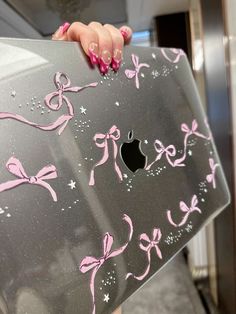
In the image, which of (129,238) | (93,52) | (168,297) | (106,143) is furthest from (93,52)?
(168,297)

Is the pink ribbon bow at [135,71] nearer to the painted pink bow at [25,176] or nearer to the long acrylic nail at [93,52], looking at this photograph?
the long acrylic nail at [93,52]

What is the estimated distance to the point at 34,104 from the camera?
33 cm

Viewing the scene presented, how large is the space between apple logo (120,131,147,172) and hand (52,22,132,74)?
90 mm

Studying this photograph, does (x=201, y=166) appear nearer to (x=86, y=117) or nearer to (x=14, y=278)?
(x=86, y=117)

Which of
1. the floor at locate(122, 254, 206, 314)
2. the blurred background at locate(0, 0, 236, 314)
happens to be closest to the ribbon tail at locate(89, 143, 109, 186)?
the blurred background at locate(0, 0, 236, 314)

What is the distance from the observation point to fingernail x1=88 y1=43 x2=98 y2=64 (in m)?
0.38

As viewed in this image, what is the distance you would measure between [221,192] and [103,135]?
23 centimetres

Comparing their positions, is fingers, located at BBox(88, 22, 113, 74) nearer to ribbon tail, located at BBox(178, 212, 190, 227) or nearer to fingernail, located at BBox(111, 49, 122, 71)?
fingernail, located at BBox(111, 49, 122, 71)

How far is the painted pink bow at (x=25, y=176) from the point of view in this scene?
30 cm

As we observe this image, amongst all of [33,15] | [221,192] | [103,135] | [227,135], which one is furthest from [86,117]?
[33,15]

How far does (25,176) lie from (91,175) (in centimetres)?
8

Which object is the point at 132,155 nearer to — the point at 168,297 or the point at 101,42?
the point at 101,42

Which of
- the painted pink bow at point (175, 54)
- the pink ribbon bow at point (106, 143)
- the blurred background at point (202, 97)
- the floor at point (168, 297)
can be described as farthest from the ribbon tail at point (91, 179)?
the floor at point (168, 297)

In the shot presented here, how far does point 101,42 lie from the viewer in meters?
0.39
